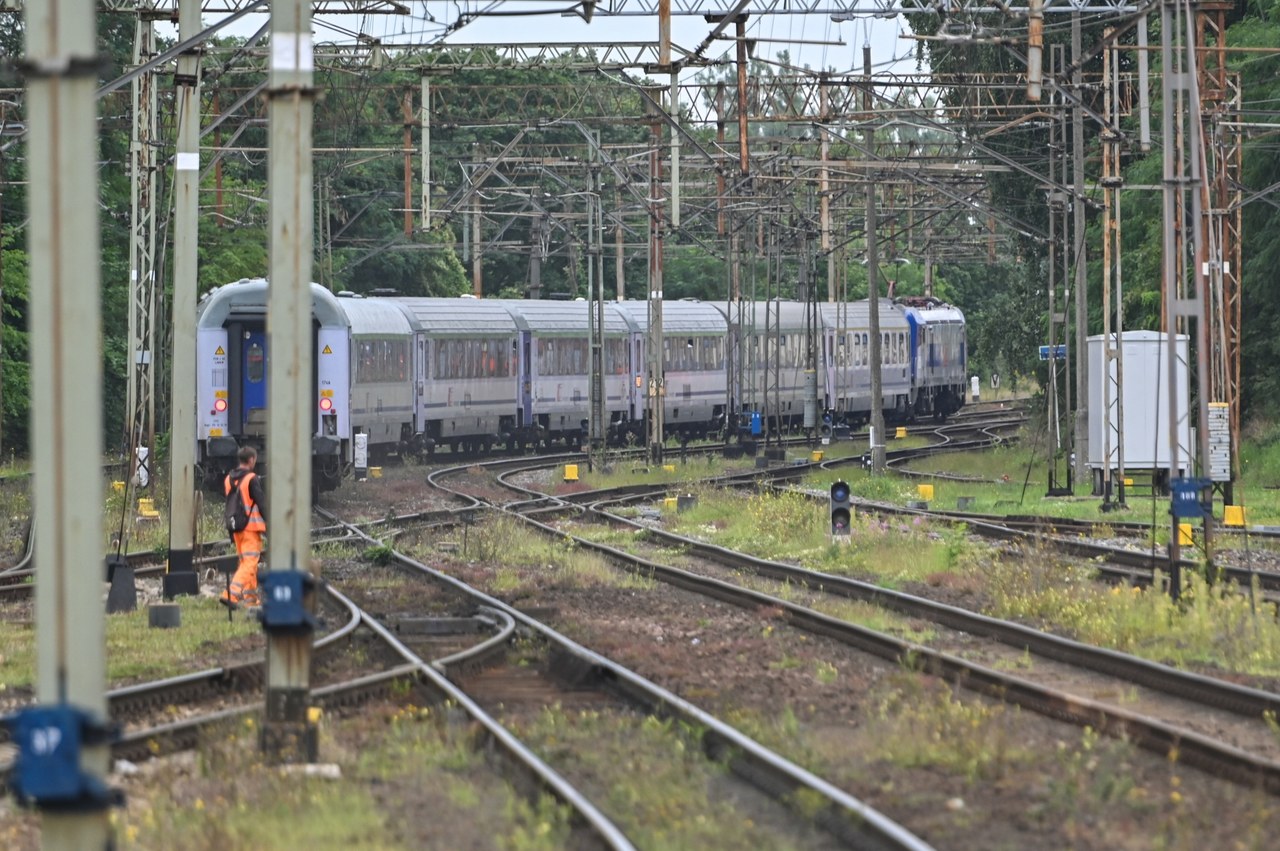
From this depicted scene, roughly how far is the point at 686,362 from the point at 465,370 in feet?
30.1

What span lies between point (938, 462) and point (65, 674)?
126 feet

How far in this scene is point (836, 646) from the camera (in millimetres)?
15617

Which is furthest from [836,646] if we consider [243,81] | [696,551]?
[243,81]

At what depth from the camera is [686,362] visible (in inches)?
1996

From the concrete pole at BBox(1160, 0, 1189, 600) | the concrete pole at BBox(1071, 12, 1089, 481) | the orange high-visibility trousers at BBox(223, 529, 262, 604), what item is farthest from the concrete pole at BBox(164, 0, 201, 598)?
the concrete pole at BBox(1071, 12, 1089, 481)

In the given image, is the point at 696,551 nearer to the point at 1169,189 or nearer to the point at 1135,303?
the point at 1169,189

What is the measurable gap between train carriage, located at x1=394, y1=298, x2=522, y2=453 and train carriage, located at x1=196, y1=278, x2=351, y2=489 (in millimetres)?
9614

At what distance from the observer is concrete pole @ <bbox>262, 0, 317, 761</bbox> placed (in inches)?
402

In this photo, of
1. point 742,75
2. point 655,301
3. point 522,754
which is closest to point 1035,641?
point 522,754

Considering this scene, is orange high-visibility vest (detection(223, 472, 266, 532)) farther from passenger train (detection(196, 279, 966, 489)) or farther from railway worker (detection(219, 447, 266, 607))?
passenger train (detection(196, 279, 966, 489))

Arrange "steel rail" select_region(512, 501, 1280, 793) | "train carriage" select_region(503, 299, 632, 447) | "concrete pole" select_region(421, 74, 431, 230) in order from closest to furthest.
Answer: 1. "steel rail" select_region(512, 501, 1280, 793)
2. "concrete pole" select_region(421, 74, 431, 230)
3. "train carriage" select_region(503, 299, 632, 447)

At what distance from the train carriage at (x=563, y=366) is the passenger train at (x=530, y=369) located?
0.05 metres

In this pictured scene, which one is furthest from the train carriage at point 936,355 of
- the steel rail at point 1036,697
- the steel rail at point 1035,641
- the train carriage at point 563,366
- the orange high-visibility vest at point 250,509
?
the orange high-visibility vest at point 250,509

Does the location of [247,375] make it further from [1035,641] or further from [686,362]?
[686,362]
